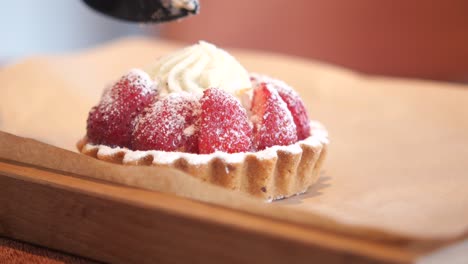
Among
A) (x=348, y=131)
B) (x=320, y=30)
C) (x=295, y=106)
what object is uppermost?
(x=295, y=106)

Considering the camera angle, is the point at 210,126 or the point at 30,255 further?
the point at 210,126

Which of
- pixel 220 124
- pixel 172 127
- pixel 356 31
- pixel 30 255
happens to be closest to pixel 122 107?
pixel 172 127

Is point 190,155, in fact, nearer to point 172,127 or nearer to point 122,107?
point 172,127

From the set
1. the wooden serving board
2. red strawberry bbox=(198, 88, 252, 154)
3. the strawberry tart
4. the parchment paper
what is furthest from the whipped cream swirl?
the wooden serving board

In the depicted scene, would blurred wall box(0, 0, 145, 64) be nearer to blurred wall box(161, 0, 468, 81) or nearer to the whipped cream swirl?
blurred wall box(161, 0, 468, 81)

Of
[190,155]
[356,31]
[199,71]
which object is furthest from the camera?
[356,31]

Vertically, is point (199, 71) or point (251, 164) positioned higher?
point (199, 71)
